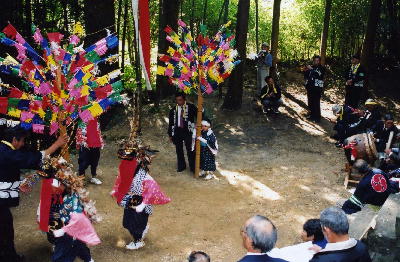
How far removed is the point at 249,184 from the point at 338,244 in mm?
4906

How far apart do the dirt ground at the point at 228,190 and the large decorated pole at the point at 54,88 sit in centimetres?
193

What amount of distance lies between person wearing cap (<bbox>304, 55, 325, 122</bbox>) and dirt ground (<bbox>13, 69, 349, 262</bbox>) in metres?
0.37

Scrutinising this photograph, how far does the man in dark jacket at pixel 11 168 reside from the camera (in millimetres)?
4836

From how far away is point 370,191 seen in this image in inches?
214

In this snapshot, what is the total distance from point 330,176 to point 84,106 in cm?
536

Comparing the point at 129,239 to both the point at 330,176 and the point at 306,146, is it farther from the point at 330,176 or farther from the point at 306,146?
the point at 306,146

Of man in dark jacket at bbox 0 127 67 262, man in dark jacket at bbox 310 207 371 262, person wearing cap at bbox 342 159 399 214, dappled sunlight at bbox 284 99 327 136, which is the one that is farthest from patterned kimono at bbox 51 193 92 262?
dappled sunlight at bbox 284 99 327 136

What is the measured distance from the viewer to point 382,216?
4898 mm

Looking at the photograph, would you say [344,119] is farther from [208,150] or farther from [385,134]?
[208,150]

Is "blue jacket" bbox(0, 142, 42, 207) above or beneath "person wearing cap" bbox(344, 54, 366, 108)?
beneath

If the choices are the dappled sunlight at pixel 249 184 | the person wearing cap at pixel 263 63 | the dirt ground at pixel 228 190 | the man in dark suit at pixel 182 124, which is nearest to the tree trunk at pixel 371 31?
the dirt ground at pixel 228 190

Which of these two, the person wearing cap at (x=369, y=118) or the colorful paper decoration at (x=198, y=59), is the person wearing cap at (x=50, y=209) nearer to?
the colorful paper decoration at (x=198, y=59)

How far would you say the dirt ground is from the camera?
5.99 m

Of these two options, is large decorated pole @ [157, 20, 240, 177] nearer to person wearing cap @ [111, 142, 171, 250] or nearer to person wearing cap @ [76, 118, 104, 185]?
person wearing cap @ [76, 118, 104, 185]
